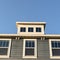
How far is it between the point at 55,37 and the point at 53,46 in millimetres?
999

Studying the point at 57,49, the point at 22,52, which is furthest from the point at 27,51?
the point at 57,49

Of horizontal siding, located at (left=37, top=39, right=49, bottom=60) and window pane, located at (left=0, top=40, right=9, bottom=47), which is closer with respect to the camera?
horizontal siding, located at (left=37, top=39, right=49, bottom=60)

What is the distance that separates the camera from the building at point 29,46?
1609 centimetres

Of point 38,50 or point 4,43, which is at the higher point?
point 4,43

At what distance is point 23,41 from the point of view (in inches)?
675

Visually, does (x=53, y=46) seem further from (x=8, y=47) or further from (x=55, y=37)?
(x=8, y=47)

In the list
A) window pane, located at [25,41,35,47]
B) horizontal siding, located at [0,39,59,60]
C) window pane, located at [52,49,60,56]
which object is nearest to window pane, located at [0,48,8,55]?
horizontal siding, located at [0,39,59,60]

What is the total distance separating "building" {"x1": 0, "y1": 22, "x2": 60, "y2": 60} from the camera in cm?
1609

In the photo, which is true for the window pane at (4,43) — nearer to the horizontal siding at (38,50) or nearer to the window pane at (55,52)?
the horizontal siding at (38,50)

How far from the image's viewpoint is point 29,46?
666 inches

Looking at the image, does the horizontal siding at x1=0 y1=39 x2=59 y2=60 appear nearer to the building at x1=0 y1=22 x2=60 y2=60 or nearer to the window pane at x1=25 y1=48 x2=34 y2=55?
the building at x1=0 y1=22 x2=60 y2=60

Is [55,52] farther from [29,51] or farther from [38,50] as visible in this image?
[29,51]

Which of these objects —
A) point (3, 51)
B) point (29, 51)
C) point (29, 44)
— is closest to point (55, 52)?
point (29, 51)

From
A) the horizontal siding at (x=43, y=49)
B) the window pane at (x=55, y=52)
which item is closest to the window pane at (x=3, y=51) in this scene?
the horizontal siding at (x=43, y=49)
